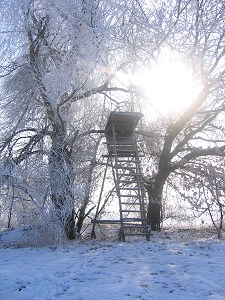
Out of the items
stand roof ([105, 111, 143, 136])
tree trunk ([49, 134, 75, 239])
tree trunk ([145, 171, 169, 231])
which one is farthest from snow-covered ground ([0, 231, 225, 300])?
stand roof ([105, 111, 143, 136])

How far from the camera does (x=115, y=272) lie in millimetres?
6047

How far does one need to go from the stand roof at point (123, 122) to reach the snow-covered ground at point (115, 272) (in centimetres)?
422

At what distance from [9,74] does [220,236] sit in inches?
343

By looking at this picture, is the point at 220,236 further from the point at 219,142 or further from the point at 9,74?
the point at 9,74

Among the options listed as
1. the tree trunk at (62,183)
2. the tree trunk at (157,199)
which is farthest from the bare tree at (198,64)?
the tree trunk at (62,183)

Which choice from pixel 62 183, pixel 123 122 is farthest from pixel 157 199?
pixel 62 183

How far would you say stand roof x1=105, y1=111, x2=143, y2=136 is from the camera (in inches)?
446

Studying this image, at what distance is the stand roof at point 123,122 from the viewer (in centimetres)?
1133

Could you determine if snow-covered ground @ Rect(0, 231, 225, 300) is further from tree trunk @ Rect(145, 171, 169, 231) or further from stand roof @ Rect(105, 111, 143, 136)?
stand roof @ Rect(105, 111, 143, 136)

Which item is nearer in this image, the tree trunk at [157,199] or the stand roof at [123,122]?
the stand roof at [123,122]

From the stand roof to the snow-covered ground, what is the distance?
422cm

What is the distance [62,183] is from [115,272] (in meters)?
4.28

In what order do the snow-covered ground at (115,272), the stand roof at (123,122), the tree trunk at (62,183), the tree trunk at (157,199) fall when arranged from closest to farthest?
1. the snow-covered ground at (115,272)
2. the tree trunk at (62,183)
3. the stand roof at (123,122)
4. the tree trunk at (157,199)

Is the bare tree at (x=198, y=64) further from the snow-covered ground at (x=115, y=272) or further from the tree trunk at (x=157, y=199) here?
the snow-covered ground at (x=115, y=272)
